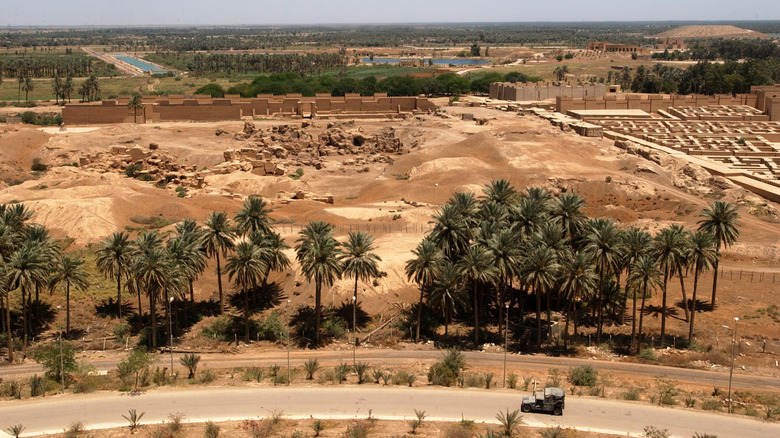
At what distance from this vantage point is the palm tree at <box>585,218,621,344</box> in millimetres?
34438

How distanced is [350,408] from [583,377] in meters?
9.41

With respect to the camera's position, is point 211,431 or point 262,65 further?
point 262,65

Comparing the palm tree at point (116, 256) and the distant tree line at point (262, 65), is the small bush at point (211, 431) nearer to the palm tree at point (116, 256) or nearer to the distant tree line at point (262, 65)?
the palm tree at point (116, 256)

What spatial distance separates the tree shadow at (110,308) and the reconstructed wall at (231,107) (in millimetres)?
50577

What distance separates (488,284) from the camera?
39094 mm

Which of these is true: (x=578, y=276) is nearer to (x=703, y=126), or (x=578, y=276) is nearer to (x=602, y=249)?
(x=602, y=249)

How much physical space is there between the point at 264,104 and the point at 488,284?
6061 centimetres

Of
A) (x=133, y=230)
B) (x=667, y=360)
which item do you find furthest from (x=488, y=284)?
(x=133, y=230)

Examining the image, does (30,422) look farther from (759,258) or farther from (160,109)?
(160,109)

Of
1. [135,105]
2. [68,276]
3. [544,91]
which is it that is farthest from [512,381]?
[544,91]

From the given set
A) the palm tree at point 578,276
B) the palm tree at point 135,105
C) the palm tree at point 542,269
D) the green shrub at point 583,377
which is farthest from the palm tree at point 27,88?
the green shrub at point 583,377

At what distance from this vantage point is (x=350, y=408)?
1011 inches

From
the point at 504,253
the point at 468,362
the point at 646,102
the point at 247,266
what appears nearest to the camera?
the point at 468,362

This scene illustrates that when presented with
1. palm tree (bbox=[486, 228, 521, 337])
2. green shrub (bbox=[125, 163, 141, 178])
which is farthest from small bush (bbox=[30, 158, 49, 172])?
palm tree (bbox=[486, 228, 521, 337])
